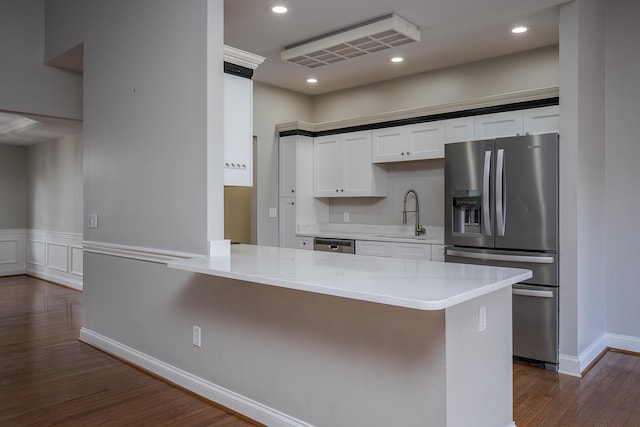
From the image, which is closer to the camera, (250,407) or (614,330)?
(250,407)

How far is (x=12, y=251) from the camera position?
337 inches

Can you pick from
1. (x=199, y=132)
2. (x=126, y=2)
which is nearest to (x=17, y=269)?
(x=126, y=2)

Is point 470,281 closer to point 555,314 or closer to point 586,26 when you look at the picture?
point 555,314

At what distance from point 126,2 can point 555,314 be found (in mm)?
4051

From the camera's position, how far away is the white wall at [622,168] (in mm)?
3936

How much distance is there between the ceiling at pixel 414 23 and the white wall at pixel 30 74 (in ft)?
5.75

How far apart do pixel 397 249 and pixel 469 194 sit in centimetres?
102

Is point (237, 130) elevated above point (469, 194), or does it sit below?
above

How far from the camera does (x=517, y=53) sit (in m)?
4.55

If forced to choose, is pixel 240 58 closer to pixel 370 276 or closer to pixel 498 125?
pixel 370 276

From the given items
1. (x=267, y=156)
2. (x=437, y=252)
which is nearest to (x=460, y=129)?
(x=437, y=252)

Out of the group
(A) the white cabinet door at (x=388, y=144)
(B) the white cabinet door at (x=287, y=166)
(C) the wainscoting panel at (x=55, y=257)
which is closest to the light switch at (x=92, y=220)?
(B) the white cabinet door at (x=287, y=166)

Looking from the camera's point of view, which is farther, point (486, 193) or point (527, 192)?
point (486, 193)

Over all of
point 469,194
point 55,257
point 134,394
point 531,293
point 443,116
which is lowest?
point 134,394
